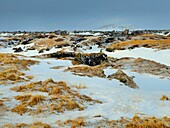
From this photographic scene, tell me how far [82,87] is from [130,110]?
505 centimetres

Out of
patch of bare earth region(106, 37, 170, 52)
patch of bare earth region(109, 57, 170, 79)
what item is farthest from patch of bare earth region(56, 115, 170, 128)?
patch of bare earth region(106, 37, 170, 52)

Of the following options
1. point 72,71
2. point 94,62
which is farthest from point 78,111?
point 94,62

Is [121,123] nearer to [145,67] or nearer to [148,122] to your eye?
[148,122]

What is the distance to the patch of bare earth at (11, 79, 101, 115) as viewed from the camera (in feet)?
42.0

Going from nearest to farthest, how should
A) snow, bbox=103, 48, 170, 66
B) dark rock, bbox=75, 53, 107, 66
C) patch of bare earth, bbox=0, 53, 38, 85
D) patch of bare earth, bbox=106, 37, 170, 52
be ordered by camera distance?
patch of bare earth, bbox=0, 53, 38, 85
dark rock, bbox=75, 53, 107, 66
snow, bbox=103, 48, 170, 66
patch of bare earth, bbox=106, 37, 170, 52

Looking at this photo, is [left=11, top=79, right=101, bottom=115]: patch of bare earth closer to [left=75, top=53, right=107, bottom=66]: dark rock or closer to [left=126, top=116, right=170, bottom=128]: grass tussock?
[left=126, top=116, right=170, bottom=128]: grass tussock

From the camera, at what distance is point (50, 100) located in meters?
13.9

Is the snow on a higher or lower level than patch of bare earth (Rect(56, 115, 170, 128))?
lower

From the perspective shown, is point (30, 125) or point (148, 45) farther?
point (148, 45)

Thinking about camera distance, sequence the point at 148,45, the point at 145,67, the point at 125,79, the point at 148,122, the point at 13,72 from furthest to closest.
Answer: the point at 148,45 < the point at 145,67 < the point at 13,72 < the point at 125,79 < the point at 148,122

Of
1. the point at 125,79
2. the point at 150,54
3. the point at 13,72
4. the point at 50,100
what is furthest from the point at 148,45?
the point at 50,100

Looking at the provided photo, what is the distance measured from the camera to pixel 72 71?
2428 centimetres

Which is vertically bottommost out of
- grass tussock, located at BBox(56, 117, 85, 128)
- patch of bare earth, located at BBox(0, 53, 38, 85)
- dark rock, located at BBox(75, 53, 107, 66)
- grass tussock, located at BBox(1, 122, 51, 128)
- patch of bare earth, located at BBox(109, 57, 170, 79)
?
patch of bare earth, located at BBox(109, 57, 170, 79)

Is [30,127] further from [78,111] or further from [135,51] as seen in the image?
[135,51]
